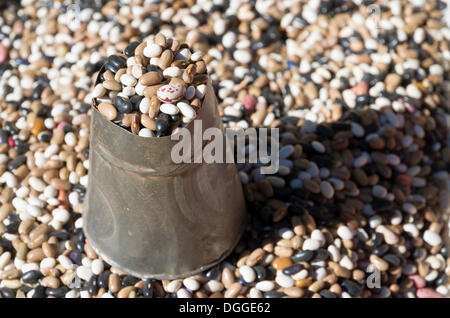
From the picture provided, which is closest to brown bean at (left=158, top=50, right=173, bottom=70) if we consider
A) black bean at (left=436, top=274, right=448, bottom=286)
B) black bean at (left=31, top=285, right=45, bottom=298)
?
black bean at (left=31, top=285, right=45, bottom=298)

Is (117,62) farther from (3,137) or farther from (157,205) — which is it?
(3,137)

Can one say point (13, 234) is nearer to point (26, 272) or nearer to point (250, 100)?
point (26, 272)

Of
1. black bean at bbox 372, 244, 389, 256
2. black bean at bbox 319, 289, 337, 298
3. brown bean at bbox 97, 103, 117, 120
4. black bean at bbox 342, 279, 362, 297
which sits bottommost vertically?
black bean at bbox 372, 244, 389, 256

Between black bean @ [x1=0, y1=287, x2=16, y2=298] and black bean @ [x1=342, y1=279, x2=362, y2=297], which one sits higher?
black bean @ [x1=0, y1=287, x2=16, y2=298]

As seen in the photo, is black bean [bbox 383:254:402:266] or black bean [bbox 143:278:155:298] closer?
black bean [bbox 143:278:155:298]

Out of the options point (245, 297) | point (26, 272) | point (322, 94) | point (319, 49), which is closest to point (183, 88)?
point (245, 297)

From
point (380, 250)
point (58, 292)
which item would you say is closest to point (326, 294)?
point (380, 250)

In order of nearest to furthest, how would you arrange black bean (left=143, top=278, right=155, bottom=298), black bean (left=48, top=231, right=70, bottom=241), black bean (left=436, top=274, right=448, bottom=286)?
black bean (left=143, top=278, right=155, bottom=298) < black bean (left=48, top=231, right=70, bottom=241) < black bean (left=436, top=274, right=448, bottom=286)


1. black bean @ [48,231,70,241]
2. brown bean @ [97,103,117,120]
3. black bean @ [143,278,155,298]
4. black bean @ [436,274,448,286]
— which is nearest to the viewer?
brown bean @ [97,103,117,120]

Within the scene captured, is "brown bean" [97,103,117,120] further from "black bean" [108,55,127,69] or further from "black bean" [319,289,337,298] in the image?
"black bean" [319,289,337,298]
